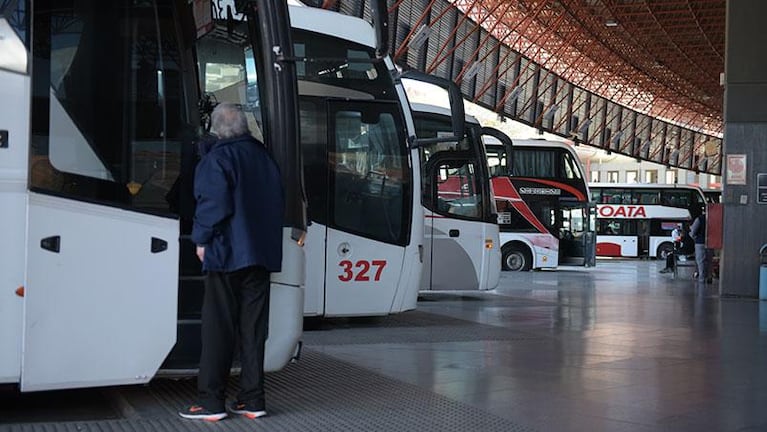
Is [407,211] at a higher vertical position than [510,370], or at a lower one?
higher

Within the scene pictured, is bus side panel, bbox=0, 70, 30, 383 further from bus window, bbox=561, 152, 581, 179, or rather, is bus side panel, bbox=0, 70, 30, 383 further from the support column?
bus window, bbox=561, 152, 581, 179

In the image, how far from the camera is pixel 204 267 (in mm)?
5480

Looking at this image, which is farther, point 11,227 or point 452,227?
point 452,227

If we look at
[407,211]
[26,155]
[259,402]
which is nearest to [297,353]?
[259,402]

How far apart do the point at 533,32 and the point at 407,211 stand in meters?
39.1

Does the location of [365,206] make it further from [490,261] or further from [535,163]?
[535,163]

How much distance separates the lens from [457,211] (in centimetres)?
1558

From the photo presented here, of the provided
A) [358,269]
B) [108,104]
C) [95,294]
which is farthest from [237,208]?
[358,269]

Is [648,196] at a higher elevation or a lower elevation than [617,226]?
higher

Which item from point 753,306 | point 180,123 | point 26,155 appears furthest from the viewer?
point 753,306

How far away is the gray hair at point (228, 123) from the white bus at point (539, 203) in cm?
2247

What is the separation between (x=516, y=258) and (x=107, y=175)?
23.9m

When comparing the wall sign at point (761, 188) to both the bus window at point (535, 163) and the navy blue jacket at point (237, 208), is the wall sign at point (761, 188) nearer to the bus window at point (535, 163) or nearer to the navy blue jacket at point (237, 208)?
the bus window at point (535, 163)

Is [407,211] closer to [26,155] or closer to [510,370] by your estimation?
[510,370]
